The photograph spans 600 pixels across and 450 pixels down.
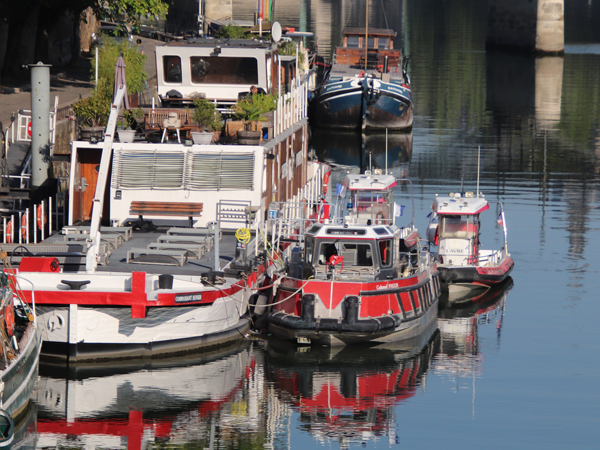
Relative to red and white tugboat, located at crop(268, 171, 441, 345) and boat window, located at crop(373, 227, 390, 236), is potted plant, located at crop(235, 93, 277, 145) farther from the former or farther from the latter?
boat window, located at crop(373, 227, 390, 236)

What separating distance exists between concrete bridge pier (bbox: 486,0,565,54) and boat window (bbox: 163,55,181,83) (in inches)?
2777

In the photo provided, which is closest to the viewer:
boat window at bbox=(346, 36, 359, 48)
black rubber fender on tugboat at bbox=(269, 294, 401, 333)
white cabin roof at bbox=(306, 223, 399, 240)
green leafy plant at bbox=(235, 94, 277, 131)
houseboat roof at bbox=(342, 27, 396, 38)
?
black rubber fender on tugboat at bbox=(269, 294, 401, 333)

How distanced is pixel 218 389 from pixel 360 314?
3.63 meters

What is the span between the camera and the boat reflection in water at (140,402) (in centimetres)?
1897

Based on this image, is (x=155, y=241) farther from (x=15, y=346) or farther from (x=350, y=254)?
(x=15, y=346)

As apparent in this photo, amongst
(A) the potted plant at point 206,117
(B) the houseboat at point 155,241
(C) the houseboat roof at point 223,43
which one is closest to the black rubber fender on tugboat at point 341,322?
(B) the houseboat at point 155,241

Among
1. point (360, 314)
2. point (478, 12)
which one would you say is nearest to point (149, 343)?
point (360, 314)

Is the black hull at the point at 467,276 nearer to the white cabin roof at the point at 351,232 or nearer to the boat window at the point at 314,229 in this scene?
the white cabin roof at the point at 351,232

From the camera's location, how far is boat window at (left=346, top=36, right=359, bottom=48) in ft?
217

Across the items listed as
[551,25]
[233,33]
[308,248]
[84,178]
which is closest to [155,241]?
[84,178]

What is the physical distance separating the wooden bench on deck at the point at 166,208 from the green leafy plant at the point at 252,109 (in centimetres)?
335

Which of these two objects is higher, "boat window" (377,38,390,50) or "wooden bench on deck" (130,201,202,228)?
"boat window" (377,38,390,50)

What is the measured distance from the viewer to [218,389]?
839 inches

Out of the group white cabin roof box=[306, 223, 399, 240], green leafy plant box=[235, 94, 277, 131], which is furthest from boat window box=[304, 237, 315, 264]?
green leafy plant box=[235, 94, 277, 131]
